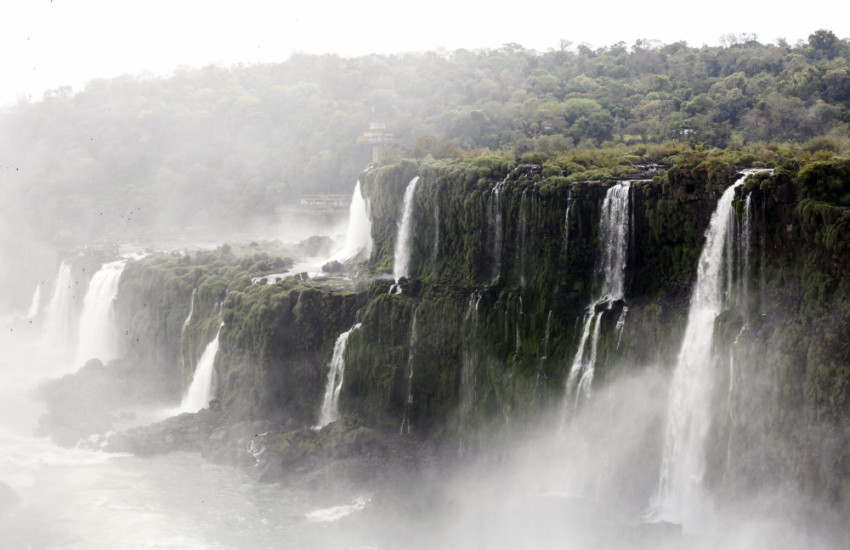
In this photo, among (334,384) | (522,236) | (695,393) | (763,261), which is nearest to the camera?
(763,261)

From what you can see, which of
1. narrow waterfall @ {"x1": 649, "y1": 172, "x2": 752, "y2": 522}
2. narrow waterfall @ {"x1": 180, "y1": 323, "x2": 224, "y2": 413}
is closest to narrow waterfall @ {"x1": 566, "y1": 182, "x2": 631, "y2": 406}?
narrow waterfall @ {"x1": 649, "y1": 172, "x2": 752, "y2": 522}

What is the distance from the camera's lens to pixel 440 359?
35.7m

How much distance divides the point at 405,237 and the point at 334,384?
325 inches

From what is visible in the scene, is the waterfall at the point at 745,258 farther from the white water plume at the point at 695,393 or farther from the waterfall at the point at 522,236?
the waterfall at the point at 522,236

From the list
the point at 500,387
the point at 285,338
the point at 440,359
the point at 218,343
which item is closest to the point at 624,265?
the point at 500,387

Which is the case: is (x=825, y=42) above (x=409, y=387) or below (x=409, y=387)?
above

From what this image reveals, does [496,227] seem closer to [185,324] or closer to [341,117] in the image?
[185,324]

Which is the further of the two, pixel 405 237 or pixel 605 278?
pixel 405 237

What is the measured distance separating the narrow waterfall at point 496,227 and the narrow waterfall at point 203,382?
15.5 metres

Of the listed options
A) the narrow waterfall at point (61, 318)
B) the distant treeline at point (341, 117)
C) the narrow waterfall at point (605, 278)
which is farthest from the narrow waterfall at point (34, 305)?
the narrow waterfall at point (605, 278)

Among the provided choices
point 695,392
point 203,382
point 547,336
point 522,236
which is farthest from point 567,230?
point 203,382

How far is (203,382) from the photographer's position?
43.2 metres

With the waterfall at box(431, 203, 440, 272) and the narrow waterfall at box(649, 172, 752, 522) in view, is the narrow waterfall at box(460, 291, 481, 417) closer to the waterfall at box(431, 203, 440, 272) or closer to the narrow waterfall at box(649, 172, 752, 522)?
the waterfall at box(431, 203, 440, 272)

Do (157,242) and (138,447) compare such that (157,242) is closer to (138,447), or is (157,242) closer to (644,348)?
(138,447)
